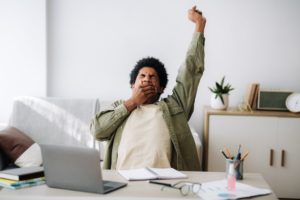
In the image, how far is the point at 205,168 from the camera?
3.60 m

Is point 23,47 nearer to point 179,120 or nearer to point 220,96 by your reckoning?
point 220,96

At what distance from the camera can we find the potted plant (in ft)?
11.9

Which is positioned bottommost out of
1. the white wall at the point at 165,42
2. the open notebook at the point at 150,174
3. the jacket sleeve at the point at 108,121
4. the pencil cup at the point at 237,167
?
the open notebook at the point at 150,174

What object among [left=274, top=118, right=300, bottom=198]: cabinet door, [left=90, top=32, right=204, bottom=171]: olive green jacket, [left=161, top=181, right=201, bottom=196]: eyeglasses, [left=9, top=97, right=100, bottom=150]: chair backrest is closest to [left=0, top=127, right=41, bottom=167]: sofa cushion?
[left=9, top=97, right=100, bottom=150]: chair backrest

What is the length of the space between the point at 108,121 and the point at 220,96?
167cm

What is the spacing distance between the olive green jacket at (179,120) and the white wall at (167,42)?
1.60 m

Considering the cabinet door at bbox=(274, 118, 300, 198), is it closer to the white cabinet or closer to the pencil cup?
the white cabinet

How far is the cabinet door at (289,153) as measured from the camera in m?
3.54

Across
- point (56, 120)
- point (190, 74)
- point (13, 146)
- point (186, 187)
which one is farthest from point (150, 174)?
point (56, 120)

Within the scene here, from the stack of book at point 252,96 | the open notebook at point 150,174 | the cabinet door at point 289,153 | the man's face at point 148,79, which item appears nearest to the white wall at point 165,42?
the stack of book at point 252,96

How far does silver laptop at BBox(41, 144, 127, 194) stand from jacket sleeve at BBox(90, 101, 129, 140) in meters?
0.65

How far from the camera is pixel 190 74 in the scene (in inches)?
91.0

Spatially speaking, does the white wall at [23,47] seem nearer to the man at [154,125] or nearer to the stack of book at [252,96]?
the man at [154,125]

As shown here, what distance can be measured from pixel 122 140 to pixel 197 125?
187 cm
